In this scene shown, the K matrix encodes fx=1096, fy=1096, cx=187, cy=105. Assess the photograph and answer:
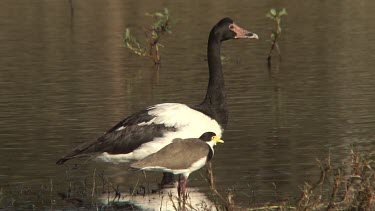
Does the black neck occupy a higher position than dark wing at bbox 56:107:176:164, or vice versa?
the black neck

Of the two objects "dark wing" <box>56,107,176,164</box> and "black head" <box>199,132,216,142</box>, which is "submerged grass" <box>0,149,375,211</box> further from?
"black head" <box>199,132,216,142</box>

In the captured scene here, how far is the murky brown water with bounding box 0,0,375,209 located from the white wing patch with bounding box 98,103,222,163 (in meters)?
0.49

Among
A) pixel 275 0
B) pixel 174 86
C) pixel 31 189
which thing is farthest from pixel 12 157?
pixel 275 0

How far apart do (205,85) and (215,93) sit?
25.8ft

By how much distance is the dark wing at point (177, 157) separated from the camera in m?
12.8

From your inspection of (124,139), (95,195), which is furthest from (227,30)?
(95,195)

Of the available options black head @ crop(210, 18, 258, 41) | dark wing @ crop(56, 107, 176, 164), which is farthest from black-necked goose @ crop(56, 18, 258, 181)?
black head @ crop(210, 18, 258, 41)

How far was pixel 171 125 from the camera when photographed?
47.0 feet

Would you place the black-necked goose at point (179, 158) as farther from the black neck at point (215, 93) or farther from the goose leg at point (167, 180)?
the black neck at point (215, 93)

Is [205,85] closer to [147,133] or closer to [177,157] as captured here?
[147,133]

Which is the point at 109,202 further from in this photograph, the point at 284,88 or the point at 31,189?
the point at 284,88

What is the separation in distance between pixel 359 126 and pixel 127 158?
204 inches

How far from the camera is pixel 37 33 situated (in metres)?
35.9

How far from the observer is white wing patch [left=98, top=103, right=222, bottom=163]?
1424cm
